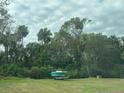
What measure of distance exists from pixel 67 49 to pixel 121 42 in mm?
15632

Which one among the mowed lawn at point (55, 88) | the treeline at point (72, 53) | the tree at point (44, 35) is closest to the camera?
the mowed lawn at point (55, 88)

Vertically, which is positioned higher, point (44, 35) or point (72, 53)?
point (44, 35)

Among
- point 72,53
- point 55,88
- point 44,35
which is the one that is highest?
point 44,35

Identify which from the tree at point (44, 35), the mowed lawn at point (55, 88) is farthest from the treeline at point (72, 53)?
the mowed lawn at point (55, 88)

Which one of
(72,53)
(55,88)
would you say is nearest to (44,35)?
(72,53)

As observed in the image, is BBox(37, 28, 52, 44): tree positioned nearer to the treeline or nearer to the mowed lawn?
the treeline

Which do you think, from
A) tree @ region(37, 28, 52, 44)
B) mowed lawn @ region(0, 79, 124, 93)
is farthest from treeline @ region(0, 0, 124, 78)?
mowed lawn @ region(0, 79, 124, 93)

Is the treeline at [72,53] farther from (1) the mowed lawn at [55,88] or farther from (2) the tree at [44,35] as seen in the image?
(1) the mowed lawn at [55,88]

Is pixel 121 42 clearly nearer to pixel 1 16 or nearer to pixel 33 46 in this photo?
pixel 33 46

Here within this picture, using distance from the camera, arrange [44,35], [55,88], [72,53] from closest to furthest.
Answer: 1. [55,88]
2. [72,53]
3. [44,35]

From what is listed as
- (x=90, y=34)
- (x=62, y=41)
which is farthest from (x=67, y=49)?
(x=90, y=34)

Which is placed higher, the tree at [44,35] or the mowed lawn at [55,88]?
the tree at [44,35]

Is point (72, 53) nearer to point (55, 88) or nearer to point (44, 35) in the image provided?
point (44, 35)

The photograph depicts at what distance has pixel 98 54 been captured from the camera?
50938 millimetres
